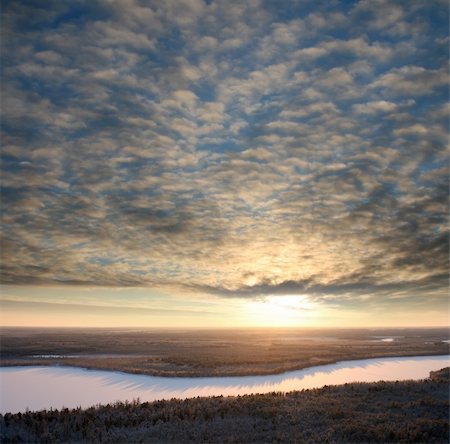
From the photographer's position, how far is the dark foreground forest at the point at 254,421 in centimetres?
1603

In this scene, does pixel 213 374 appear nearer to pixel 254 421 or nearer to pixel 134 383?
pixel 134 383

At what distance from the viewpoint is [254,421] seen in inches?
734

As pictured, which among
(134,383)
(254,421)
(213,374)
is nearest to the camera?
(254,421)

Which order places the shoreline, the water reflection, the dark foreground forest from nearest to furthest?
the dark foreground forest → the water reflection → the shoreline

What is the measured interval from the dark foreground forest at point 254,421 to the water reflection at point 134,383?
7166 millimetres

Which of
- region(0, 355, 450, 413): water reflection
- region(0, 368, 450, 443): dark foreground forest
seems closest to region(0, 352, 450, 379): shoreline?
region(0, 355, 450, 413): water reflection

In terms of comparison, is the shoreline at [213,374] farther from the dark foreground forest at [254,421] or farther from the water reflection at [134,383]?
the dark foreground forest at [254,421]

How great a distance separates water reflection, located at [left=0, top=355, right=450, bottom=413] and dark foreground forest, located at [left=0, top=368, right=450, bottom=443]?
23.5ft

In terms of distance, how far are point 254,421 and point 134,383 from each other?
19.6 metres

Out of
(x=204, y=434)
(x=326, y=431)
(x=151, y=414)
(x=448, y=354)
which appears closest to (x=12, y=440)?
(x=151, y=414)

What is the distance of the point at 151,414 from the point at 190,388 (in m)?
13.8

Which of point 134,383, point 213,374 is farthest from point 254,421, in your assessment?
point 213,374

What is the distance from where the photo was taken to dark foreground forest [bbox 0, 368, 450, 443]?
16.0 m

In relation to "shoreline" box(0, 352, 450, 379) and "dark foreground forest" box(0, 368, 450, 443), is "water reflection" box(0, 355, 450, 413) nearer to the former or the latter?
"shoreline" box(0, 352, 450, 379)
